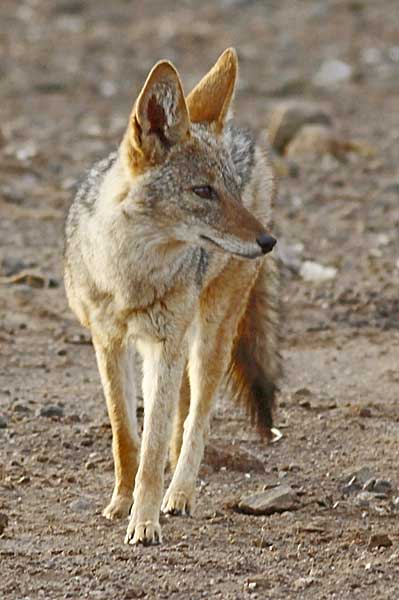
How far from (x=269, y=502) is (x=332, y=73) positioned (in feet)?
40.3

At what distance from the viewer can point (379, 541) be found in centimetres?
595

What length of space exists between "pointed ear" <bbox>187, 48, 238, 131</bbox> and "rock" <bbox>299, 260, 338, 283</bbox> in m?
3.95

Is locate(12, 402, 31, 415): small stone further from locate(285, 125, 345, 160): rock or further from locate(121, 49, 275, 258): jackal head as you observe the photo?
locate(285, 125, 345, 160): rock

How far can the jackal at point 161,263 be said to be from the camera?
6090 mm

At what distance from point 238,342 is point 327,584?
2121 millimetres

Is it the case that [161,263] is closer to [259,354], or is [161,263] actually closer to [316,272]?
[259,354]

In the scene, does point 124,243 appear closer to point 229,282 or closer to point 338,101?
point 229,282

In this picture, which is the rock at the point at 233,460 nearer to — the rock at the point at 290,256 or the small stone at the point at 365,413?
the small stone at the point at 365,413

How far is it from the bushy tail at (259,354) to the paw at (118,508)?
1.03 m

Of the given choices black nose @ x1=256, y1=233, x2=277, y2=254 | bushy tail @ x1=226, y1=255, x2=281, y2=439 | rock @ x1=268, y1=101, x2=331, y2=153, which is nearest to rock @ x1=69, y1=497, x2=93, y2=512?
bushy tail @ x1=226, y1=255, x2=281, y2=439

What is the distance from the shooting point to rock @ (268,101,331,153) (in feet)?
46.1

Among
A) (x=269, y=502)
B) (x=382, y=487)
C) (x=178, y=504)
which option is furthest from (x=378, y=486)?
(x=178, y=504)

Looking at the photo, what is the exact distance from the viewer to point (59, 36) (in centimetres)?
2072

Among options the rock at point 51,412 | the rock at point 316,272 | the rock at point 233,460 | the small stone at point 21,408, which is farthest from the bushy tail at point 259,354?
the rock at point 316,272
